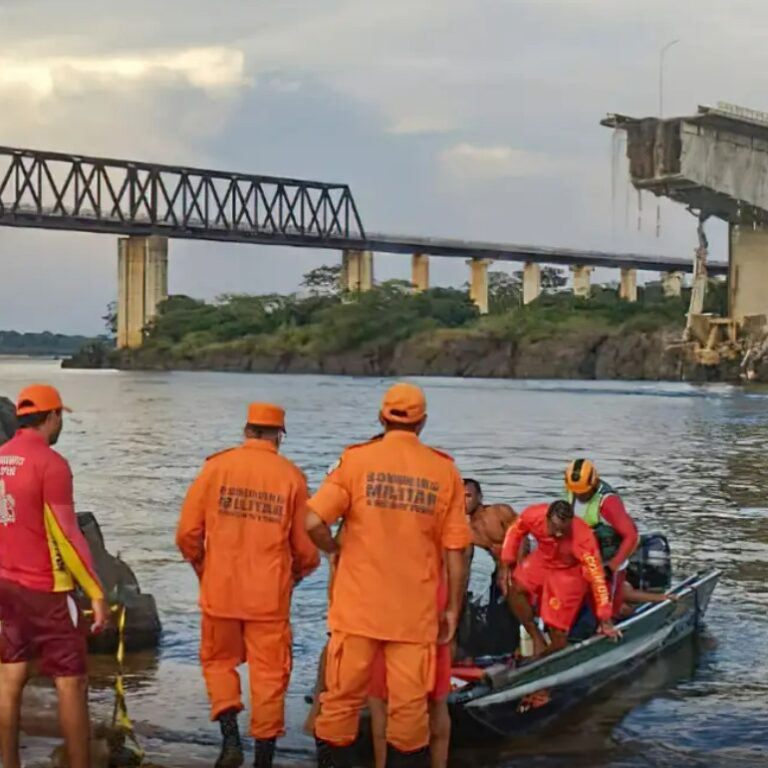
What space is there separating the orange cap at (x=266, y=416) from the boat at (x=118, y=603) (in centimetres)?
353

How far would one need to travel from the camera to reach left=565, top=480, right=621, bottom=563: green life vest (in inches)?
377

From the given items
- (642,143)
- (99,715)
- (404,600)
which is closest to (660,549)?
(99,715)

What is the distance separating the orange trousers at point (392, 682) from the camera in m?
6.18

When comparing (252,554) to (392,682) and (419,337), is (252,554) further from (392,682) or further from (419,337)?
(419,337)

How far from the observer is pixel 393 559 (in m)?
6.16

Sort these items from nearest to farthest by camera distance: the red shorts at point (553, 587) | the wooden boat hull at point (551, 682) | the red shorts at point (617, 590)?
the wooden boat hull at point (551, 682), the red shorts at point (553, 587), the red shorts at point (617, 590)

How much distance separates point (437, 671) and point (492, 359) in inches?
4270

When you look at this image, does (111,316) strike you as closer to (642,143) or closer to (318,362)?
(318,362)

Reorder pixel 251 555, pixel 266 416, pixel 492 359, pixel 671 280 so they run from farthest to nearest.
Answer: pixel 671 280 → pixel 492 359 → pixel 266 416 → pixel 251 555

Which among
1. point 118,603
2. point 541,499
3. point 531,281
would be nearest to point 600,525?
point 118,603

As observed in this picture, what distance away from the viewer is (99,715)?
8.65 m

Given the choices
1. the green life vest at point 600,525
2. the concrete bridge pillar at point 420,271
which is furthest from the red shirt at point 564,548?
the concrete bridge pillar at point 420,271

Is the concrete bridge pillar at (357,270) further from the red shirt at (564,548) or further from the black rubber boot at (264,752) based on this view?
the black rubber boot at (264,752)

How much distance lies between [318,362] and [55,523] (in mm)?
119373
